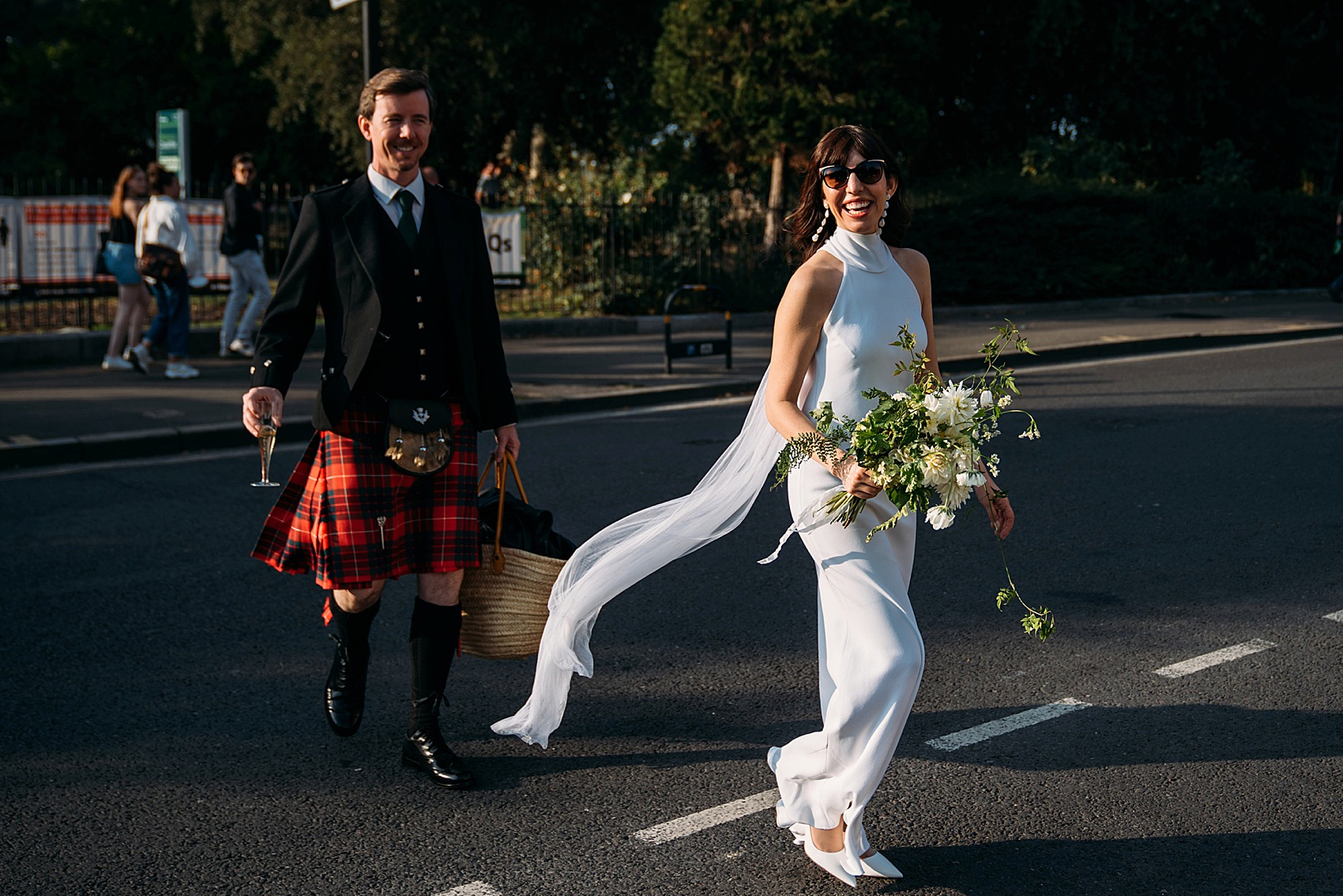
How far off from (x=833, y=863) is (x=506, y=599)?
1275mm

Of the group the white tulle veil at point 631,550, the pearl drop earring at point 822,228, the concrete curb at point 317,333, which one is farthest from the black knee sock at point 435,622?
the concrete curb at point 317,333

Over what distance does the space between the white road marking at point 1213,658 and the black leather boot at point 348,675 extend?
9.20 feet

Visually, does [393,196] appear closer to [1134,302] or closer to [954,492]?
[954,492]

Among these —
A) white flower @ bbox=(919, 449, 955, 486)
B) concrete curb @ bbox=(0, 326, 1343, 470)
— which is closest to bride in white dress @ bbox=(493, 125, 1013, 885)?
white flower @ bbox=(919, 449, 955, 486)

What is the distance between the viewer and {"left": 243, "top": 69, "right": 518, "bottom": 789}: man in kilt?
3805mm

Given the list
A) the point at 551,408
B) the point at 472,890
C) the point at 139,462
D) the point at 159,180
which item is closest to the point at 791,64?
the point at 159,180

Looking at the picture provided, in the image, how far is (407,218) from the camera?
3871 mm

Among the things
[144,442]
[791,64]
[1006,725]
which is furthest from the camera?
[791,64]

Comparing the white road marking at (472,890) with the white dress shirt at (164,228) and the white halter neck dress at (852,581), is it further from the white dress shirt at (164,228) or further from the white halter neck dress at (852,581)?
the white dress shirt at (164,228)

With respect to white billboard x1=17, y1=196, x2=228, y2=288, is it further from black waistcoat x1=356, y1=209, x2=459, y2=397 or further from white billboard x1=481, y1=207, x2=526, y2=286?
black waistcoat x1=356, y1=209, x2=459, y2=397

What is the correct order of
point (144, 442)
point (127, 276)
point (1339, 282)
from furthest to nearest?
point (1339, 282), point (127, 276), point (144, 442)

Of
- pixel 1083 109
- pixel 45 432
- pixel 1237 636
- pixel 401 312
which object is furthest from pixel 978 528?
pixel 1083 109

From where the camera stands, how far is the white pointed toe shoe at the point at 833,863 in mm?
3297

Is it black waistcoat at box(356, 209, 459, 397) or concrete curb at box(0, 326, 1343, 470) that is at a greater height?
black waistcoat at box(356, 209, 459, 397)
